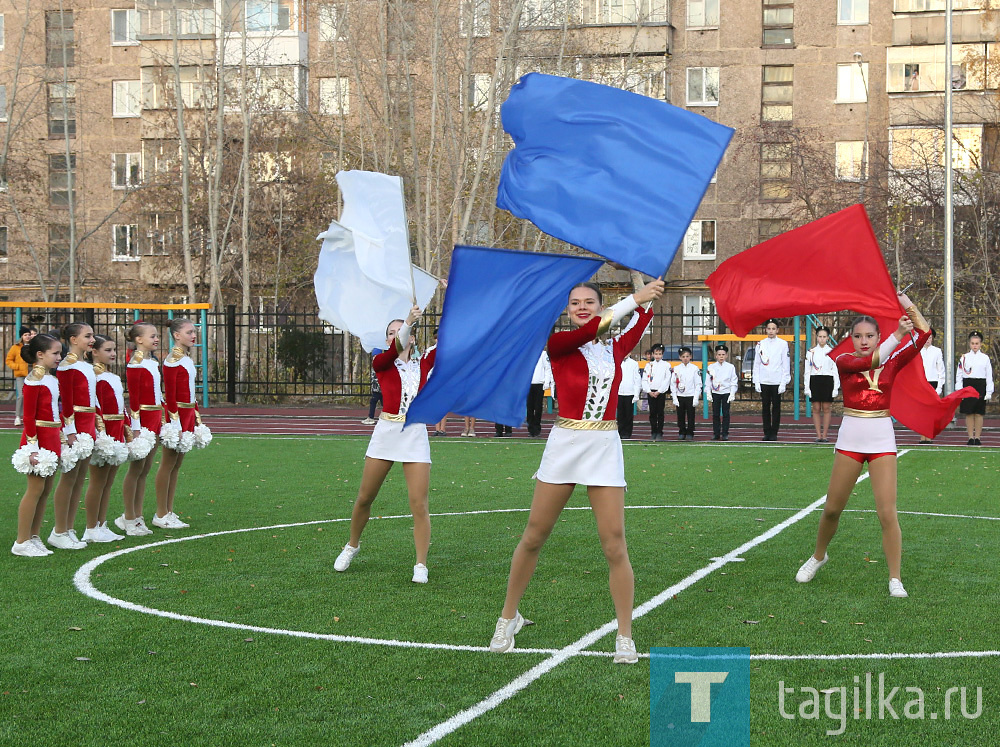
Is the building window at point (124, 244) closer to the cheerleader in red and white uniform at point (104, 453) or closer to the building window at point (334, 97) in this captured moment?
the building window at point (334, 97)

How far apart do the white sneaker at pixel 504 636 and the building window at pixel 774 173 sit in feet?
118

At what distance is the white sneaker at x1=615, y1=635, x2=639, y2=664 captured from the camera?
250 inches

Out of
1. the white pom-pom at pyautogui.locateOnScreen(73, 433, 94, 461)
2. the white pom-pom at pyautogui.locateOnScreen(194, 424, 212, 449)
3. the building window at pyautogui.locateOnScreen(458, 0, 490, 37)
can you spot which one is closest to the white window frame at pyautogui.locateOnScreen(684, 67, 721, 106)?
the building window at pyautogui.locateOnScreen(458, 0, 490, 37)

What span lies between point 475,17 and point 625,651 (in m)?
24.7

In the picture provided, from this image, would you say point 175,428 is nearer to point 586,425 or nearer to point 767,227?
point 586,425

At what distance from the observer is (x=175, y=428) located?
1135 cm

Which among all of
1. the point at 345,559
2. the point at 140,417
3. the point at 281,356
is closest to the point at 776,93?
the point at 281,356

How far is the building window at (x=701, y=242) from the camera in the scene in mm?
43781

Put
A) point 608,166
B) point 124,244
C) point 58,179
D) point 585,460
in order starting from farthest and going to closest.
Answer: point 58,179 < point 124,244 < point 608,166 < point 585,460

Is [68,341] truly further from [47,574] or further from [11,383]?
[11,383]

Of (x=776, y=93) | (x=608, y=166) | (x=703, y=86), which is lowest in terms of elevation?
(x=608, y=166)

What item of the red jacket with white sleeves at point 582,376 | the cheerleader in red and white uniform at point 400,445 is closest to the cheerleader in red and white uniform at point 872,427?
the red jacket with white sleeves at point 582,376

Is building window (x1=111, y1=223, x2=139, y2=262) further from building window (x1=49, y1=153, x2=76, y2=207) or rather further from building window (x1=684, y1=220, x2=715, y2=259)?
building window (x1=684, y1=220, x2=715, y2=259)

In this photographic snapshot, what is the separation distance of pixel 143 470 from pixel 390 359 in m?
3.53
